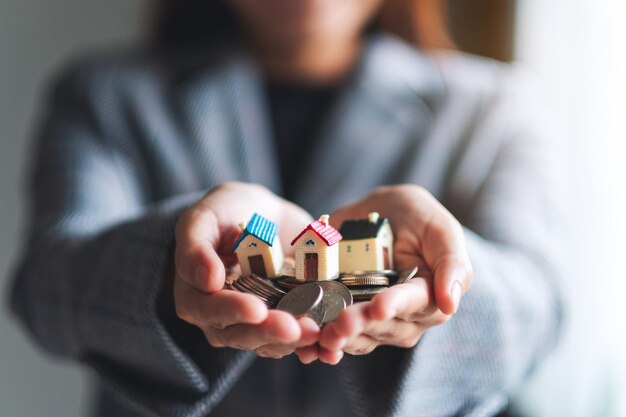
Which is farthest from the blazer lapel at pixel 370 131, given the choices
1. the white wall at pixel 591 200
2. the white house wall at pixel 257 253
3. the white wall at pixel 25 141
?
the white wall at pixel 25 141

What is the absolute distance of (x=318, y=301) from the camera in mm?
363

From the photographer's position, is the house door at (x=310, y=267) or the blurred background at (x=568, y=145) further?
the blurred background at (x=568, y=145)

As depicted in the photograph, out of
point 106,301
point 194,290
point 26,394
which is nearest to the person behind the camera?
point 194,290

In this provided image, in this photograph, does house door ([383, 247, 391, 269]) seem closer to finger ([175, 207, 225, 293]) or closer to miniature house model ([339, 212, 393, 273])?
miniature house model ([339, 212, 393, 273])

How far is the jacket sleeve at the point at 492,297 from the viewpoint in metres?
0.44

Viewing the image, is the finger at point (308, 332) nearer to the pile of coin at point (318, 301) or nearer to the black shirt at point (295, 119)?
the pile of coin at point (318, 301)

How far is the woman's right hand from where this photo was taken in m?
0.34

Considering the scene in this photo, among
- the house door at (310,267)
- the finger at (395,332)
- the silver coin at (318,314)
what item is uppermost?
the silver coin at (318,314)

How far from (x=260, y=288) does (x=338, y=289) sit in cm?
5

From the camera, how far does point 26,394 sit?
49.7 inches

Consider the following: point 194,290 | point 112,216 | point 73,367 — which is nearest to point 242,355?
point 194,290

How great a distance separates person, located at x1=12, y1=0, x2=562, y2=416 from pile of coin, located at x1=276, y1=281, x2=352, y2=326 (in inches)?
0.6

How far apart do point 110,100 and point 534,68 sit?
591mm

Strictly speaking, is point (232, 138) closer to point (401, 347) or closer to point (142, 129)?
point (142, 129)
